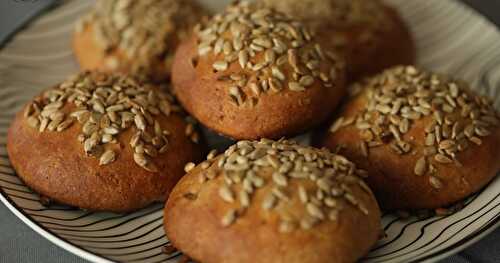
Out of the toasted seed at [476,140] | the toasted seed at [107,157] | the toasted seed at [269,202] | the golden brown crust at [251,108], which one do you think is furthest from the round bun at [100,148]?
the toasted seed at [476,140]

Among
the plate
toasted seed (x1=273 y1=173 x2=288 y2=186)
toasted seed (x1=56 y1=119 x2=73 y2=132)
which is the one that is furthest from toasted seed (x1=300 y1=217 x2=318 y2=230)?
toasted seed (x1=56 y1=119 x2=73 y2=132)

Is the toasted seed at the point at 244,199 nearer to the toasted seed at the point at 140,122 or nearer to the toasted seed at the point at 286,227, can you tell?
the toasted seed at the point at 286,227

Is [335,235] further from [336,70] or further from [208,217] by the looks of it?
[336,70]

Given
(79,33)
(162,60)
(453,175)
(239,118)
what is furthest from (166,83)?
(453,175)

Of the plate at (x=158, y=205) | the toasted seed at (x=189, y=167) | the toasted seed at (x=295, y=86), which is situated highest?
the toasted seed at (x=295, y=86)

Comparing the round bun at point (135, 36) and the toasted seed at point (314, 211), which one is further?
the round bun at point (135, 36)
